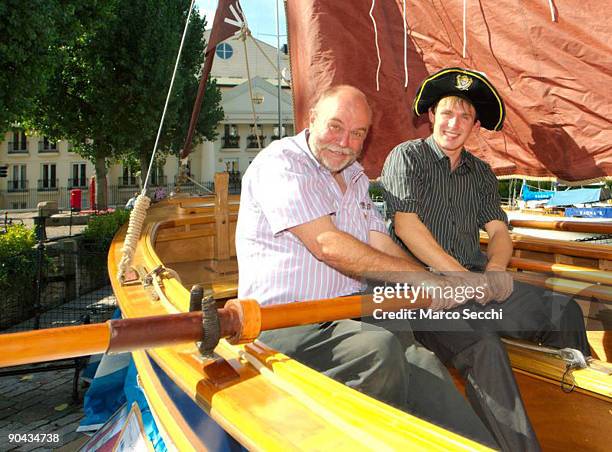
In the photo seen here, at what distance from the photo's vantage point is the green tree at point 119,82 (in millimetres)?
19031

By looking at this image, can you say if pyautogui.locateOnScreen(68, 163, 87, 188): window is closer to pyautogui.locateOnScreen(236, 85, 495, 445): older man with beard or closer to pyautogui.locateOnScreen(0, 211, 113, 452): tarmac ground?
pyautogui.locateOnScreen(0, 211, 113, 452): tarmac ground

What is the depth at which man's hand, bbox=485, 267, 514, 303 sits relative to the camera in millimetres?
2523

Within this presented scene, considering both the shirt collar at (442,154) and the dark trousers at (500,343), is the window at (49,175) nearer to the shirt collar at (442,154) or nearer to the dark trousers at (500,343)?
the shirt collar at (442,154)

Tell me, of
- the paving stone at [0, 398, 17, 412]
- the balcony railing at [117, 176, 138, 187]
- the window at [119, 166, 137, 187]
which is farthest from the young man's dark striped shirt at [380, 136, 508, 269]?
the balcony railing at [117, 176, 138, 187]

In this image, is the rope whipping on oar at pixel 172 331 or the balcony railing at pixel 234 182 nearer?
the rope whipping on oar at pixel 172 331

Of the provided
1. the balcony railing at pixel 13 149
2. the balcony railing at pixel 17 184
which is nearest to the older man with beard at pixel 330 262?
the balcony railing at pixel 17 184

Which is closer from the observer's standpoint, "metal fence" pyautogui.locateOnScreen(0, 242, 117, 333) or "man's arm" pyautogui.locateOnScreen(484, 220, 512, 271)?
"man's arm" pyautogui.locateOnScreen(484, 220, 512, 271)

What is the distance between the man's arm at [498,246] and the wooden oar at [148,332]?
1.24m

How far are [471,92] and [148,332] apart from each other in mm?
2031

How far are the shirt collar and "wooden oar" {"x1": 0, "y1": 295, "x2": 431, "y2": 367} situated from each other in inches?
52.0

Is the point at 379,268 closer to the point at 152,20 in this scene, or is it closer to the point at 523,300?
the point at 523,300

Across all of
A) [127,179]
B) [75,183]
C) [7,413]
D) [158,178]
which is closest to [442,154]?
[7,413]

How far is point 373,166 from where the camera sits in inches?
152

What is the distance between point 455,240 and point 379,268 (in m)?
0.90
